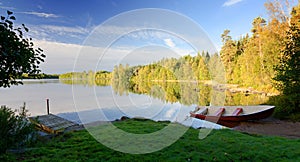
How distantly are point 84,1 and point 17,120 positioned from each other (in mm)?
4904

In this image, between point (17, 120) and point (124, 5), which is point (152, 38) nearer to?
point (124, 5)

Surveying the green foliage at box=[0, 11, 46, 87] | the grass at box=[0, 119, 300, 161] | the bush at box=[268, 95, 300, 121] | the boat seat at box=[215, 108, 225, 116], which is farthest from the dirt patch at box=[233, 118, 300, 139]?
the green foliage at box=[0, 11, 46, 87]

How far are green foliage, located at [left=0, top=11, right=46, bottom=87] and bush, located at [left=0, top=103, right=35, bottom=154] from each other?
189cm

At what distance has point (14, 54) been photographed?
7.23ft

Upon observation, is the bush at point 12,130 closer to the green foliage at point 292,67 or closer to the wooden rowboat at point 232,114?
the wooden rowboat at point 232,114

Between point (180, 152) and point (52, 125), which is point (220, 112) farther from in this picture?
point (52, 125)

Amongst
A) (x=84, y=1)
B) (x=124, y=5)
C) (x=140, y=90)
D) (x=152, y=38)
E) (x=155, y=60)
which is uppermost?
(x=84, y=1)

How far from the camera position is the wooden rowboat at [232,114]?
1212cm

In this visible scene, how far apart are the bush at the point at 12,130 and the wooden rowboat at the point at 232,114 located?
10165mm

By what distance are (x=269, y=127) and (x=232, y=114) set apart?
2238 mm

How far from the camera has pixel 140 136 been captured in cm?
646

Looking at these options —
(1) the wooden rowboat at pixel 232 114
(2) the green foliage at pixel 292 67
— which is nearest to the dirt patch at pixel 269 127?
(1) the wooden rowboat at pixel 232 114

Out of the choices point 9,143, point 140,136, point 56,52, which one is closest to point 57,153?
point 9,143

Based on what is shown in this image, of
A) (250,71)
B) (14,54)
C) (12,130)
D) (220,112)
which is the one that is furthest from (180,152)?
(250,71)
